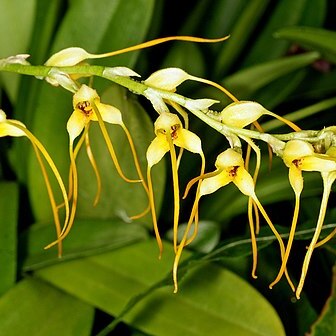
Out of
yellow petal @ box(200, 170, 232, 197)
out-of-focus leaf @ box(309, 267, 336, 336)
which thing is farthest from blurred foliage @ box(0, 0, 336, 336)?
yellow petal @ box(200, 170, 232, 197)

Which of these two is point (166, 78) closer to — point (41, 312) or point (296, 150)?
point (296, 150)

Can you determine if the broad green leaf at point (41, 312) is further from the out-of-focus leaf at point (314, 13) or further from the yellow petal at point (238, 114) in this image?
the out-of-focus leaf at point (314, 13)

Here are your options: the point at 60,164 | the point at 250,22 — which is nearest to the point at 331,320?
the point at 60,164

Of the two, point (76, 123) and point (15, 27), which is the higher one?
point (76, 123)

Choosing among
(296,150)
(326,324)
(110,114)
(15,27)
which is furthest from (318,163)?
(15,27)

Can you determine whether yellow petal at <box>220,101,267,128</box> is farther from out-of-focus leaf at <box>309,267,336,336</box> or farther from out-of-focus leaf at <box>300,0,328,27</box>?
out-of-focus leaf at <box>300,0,328,27</box>

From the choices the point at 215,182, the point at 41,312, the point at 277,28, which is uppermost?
the point at 215,182
